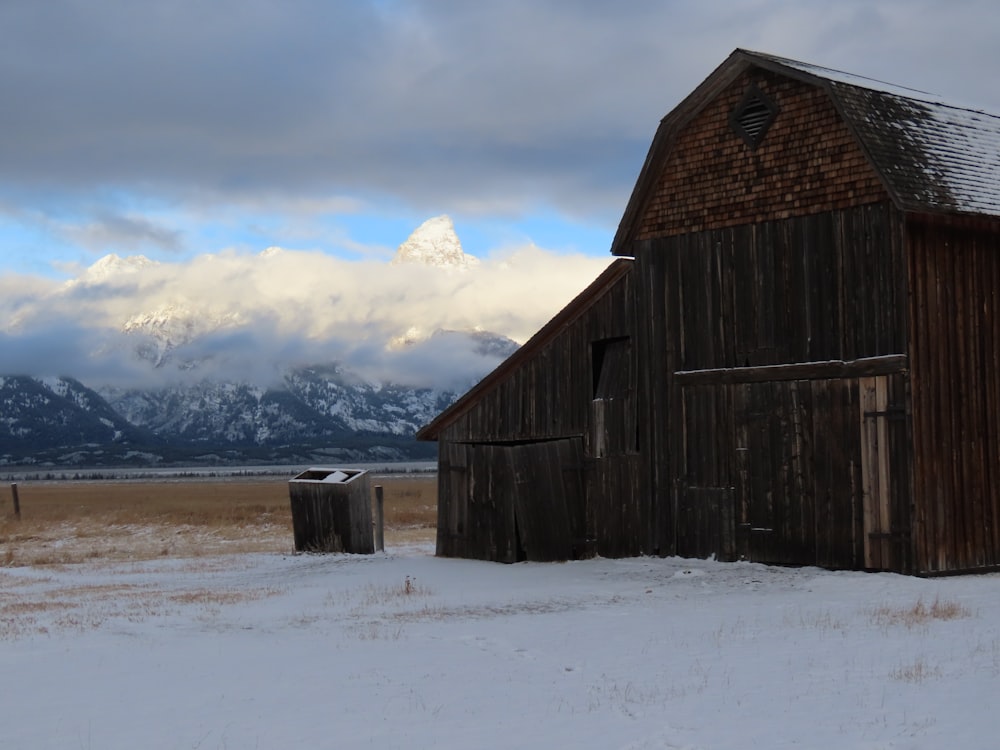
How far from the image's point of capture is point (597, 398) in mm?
24859

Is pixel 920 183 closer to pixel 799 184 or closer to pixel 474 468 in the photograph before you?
pixel 799 184

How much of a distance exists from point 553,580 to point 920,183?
8865mm

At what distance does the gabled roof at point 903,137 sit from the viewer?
19.4 meters

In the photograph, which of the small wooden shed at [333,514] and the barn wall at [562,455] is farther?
the small wooden shed at [333,514]

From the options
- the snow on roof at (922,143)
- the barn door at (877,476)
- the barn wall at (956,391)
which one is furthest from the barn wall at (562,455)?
the barn wall at (956,391)

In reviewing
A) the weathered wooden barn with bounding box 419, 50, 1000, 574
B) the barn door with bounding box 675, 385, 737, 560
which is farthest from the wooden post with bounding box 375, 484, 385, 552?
the barn door with bounding box 675, 385, 737, 560

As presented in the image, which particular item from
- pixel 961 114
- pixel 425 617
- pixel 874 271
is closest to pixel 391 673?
pixel 425 617

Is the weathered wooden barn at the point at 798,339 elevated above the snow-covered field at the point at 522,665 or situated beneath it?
elevated above

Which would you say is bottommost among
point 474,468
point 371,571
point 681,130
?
point 371,571

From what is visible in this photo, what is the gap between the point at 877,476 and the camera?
64.0 feet

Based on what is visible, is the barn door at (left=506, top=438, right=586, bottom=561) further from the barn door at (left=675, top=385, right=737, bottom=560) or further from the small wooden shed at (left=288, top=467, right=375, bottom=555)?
the small wooden shed at (left=288, top=467, right=375, bottom=555)

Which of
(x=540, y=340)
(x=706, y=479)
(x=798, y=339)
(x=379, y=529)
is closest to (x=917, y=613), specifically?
(x=798, y=339)

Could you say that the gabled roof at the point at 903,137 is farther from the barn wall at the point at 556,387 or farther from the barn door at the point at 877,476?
the barn door at the point at 877,476

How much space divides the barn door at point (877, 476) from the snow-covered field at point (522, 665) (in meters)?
0.51
